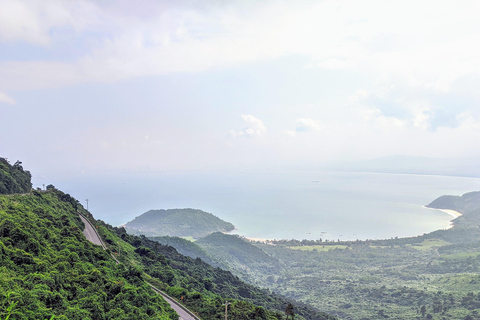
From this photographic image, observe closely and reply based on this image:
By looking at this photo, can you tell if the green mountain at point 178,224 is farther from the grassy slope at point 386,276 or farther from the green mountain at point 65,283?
the green mountain at point 65,283

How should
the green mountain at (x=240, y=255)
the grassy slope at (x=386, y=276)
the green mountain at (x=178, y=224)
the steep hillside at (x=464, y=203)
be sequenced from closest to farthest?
the grassy slope at (x=386, y=276) < the green mountain at (x=240, y=255) < the green mountain at (x=178, y=224) < the steep hillside at (x=464, y=203)

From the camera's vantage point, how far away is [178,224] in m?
137

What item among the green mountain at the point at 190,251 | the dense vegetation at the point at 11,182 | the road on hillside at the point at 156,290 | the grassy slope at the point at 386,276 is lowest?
the grassy slope at the point at 386,276

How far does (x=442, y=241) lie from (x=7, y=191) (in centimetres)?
13451

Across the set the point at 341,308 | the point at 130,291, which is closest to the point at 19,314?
the point at 130,291

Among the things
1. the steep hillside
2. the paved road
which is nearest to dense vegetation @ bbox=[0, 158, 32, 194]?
the paved road

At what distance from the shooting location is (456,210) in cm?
18875

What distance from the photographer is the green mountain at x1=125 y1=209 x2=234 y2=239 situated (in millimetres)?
132625

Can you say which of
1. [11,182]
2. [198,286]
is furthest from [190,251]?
[11,182]

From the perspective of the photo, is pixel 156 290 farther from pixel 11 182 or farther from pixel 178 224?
pixel 178 224

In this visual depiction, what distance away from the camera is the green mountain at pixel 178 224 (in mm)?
132625

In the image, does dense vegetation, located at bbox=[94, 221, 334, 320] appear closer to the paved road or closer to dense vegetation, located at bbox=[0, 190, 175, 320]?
the paved road

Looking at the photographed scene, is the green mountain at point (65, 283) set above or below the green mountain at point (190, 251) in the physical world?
above

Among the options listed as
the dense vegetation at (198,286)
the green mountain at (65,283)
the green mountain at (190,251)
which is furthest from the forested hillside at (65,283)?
the green mountain at (190,251)
